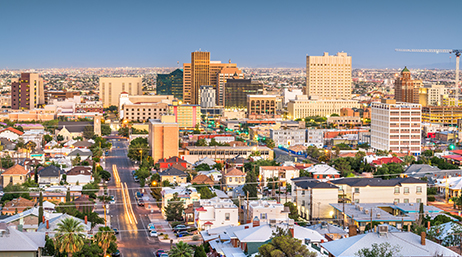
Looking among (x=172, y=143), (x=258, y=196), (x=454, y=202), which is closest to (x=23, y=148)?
(x=172, y=143)

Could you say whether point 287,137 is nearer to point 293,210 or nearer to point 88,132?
point 88,132

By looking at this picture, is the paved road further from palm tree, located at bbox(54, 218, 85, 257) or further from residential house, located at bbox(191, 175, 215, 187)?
residential house, located at bbox(191, 175, 215, 187)

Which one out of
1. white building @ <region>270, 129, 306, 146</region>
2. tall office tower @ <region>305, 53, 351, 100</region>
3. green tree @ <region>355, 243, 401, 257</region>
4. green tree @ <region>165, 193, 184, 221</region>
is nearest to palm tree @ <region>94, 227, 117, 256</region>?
green tree @ <region>165, 193, 184, 221</region>

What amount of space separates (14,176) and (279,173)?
73.5ft

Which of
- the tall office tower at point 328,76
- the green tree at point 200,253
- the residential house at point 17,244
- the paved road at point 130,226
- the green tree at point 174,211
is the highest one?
the tall office tower at point 328,76

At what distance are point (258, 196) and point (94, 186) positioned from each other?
13.0 m

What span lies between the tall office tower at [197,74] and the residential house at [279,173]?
121723 millimetres

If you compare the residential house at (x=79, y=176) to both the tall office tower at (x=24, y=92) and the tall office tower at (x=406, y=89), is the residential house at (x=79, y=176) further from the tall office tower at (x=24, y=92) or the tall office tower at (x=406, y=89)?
the tall office tower at (x=406, y=89)

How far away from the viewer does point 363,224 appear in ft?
131

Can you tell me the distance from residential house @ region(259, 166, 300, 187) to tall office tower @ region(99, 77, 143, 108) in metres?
127

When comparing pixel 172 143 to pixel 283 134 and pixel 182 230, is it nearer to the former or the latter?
pixel 283 134

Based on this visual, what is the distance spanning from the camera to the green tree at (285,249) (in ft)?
83.6

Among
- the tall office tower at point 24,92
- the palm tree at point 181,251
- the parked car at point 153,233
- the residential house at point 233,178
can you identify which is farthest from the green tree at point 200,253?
the tall office tower at point 24,92

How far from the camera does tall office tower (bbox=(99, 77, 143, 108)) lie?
183 metres
